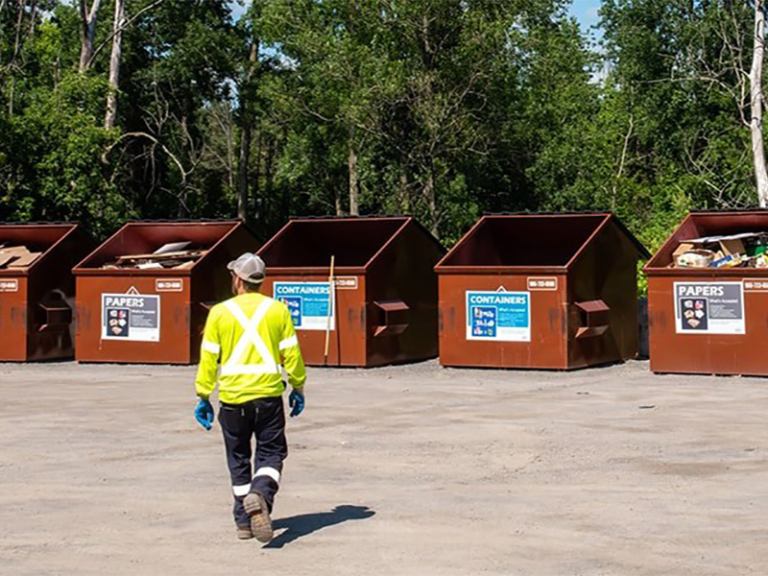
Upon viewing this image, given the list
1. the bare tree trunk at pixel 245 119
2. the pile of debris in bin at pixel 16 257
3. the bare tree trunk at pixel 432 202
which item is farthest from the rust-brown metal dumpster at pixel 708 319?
the bare tree trunk at pixel 245 119

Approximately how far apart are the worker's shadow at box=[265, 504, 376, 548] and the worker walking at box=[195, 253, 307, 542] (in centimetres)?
21

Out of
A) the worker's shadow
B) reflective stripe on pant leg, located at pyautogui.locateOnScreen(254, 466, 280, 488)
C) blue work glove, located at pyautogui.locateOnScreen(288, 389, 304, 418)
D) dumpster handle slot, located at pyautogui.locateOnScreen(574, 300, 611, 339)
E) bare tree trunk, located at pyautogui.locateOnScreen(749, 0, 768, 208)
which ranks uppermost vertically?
bare tree trunk, located at pyautogui.locateOnScreen(749, 0, 768, 208)

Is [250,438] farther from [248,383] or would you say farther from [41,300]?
[41,300]

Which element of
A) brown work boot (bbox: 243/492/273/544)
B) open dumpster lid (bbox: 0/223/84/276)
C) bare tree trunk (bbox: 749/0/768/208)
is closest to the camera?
brown work boot (bbox: 243/492/273/544)

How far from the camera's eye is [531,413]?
1130cm

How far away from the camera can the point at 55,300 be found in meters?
17.3

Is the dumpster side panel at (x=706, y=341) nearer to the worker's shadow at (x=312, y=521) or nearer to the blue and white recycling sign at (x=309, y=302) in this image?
the blue and white recycling sign at (x=309, y=302)

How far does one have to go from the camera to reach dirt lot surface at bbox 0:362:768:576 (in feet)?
19.3

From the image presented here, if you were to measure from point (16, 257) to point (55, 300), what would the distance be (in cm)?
87

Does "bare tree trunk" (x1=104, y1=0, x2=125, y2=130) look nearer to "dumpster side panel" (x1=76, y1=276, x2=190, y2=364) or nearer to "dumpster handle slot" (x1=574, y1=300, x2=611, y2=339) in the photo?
"dumpster side panel" (x1=76, y1=276, x2=190, y2=364)

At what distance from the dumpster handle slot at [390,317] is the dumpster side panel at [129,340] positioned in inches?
95.8

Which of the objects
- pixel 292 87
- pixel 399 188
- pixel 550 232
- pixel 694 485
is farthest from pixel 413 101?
pixel 694 485

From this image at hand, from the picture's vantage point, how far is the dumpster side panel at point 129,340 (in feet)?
53.1

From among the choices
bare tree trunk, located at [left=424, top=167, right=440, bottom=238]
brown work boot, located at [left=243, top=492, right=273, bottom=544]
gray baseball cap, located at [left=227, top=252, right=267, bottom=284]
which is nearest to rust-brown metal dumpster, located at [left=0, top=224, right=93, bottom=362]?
gray baseball cap, located at [left=227, top=252, right=267, bottom=284]
